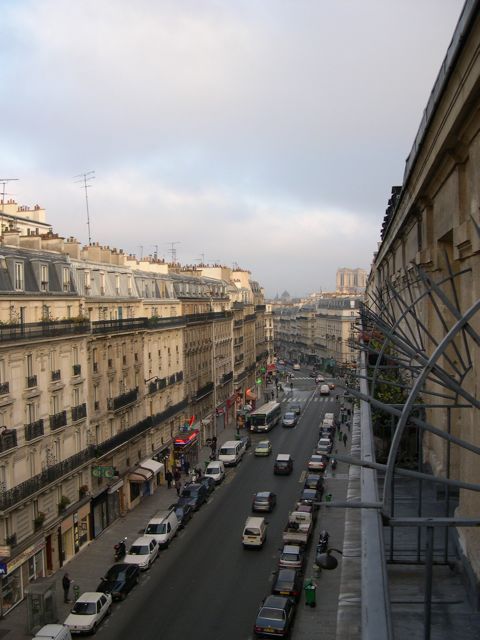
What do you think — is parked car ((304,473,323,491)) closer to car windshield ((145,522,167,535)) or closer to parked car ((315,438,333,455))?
parked car ((315,438,333,455))

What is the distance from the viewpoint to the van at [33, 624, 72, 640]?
74.6ft

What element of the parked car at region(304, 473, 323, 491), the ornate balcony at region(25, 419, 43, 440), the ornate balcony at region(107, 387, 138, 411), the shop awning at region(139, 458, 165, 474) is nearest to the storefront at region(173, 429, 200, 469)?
the shop awning at region(139, 458, 165, 474)

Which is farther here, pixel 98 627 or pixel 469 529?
pixel 98 627

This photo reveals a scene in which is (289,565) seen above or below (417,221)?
below

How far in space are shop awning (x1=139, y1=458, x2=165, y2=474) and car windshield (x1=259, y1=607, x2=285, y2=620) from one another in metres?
22.0

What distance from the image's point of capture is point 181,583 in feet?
101

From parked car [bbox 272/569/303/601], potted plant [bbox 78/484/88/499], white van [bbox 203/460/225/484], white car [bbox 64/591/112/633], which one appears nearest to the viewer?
white car [bbox 64/591/112/633]

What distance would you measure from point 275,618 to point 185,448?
31.1 metres

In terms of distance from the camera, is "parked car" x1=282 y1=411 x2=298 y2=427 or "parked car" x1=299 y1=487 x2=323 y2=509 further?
"parked car" x1=282 y1=411 x2=298 y2=427

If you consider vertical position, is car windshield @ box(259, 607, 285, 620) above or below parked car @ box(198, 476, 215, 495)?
above

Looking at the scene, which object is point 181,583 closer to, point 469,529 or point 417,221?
point 417,221

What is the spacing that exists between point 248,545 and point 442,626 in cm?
3151

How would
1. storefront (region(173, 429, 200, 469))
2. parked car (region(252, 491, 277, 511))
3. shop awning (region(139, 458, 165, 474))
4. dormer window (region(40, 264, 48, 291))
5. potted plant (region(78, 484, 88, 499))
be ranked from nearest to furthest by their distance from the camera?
dormer window (region(40, 264, 48, 291)) → potted plant (region(78, 484, 88, 499)) → parked car (region(252, 491, 277, 511)) → shop awning (region(139, 458, 165, 474)) → storefront (region(173, 429, 200, 469))

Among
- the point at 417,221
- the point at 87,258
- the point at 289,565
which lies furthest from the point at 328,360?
the point at 417,221
